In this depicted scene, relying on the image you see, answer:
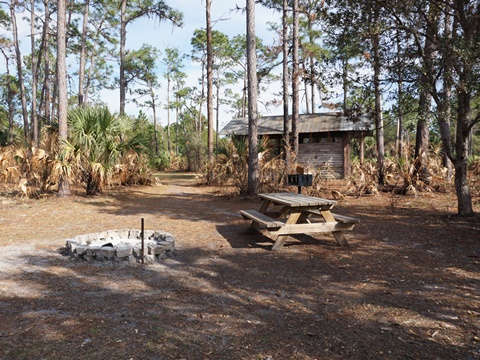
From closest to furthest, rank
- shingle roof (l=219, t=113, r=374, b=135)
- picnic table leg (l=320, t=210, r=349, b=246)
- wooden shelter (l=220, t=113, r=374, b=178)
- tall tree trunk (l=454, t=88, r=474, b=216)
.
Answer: picnic table leg (l=320, t=210, r=349, b=246)
tall tree trunk (l=454, t=88, r=474, b=216)
shingle roof (l=219, t=113, r=374, b=135)
wooden shelter (l=220, t=113, r=374, b=178)

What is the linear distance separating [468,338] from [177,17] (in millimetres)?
19393

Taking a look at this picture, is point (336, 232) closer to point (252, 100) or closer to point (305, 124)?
point (252, 100)

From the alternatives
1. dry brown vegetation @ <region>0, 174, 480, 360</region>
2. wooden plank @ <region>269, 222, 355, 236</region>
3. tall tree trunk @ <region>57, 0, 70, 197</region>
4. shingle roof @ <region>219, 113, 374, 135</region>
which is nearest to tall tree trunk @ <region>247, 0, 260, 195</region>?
dry brown vegetation @ <region>0, 174, 480, 360</region>

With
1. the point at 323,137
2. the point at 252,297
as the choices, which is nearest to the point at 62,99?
the point at 252,297

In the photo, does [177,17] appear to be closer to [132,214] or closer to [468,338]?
[132,214]

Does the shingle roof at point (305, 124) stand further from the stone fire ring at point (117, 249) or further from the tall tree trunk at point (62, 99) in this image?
the stone fire ring at point (117, 249)

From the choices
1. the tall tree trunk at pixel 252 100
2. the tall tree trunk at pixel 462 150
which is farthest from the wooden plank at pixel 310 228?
the tall tree trunk at pixel 252 100

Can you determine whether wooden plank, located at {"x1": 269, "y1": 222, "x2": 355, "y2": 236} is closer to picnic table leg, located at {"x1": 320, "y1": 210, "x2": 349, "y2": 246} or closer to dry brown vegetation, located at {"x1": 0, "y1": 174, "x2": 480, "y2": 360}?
picnic table leg, located at {"x1": 320, "y1": 210, "x2": 349, "y2": 246}

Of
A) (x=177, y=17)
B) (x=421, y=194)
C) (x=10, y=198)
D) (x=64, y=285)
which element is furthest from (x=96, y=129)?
(x=421, y=194)

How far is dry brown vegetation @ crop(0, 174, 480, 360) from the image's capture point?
278 centimetres

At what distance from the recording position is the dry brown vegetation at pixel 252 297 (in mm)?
2781

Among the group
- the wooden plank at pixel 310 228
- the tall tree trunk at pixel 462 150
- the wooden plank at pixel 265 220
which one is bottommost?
the wooden plank at pixel 310 228

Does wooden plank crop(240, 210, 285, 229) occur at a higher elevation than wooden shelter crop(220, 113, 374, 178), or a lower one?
lower

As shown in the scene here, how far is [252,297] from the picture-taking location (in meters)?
3.86
